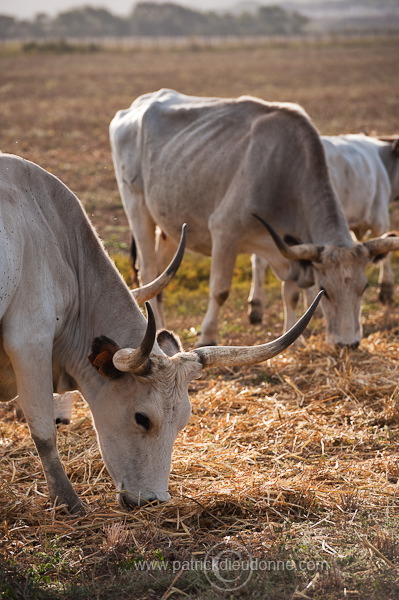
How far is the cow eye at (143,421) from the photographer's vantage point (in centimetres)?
460

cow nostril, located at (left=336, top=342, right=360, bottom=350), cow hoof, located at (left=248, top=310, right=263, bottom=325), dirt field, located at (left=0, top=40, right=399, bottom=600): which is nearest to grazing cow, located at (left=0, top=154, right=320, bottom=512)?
dirt field, located at (left=0, top=40, right=399, bottom=600)

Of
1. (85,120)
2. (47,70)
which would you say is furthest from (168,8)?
(85,120)

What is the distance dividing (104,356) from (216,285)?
13.4 feet

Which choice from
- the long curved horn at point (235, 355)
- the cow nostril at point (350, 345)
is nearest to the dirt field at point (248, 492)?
the cow nostril at point (350, 345)

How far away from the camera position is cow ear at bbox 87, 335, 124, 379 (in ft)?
14.8

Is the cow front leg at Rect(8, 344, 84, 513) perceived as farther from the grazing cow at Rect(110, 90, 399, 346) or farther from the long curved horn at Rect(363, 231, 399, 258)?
the long curved horn at Rect(363, 231, 399, 258)

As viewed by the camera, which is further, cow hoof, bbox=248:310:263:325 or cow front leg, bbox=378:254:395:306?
cow front leg, bbox=378:254:395:306

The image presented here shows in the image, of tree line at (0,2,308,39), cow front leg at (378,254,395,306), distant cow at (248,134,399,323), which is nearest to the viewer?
distant cow at (248,134,399,323)

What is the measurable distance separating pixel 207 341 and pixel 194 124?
95.1 inches

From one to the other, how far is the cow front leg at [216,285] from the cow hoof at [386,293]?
2977mm

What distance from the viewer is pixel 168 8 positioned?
16412 cm

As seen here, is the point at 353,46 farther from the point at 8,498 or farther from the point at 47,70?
the point at 8,498

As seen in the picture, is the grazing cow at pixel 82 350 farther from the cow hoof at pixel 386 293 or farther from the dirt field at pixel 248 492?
the cow hoof at pixel 386 293

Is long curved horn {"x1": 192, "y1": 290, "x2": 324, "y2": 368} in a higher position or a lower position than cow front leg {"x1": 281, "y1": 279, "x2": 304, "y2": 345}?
higher
